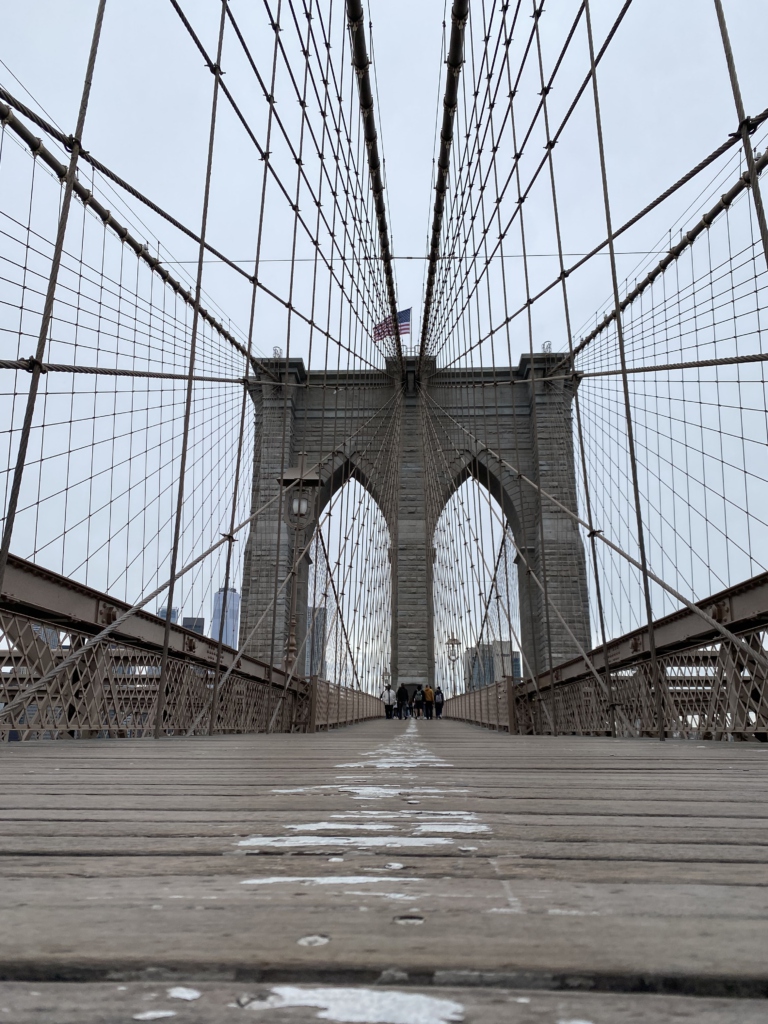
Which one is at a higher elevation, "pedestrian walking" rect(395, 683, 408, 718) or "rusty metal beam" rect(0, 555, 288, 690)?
"pedestrian walking" rect(395, 683, 408, 718)

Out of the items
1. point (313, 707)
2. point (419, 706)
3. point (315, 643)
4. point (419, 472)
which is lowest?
point (313, 707)

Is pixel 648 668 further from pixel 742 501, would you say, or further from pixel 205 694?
pixel 742 501

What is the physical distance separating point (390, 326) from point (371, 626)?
692 cm

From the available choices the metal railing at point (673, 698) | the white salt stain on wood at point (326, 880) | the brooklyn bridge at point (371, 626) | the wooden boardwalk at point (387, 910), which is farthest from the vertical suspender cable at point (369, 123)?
the white salt stain on wood at point (326, 880)

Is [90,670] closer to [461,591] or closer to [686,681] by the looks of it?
[686,681]

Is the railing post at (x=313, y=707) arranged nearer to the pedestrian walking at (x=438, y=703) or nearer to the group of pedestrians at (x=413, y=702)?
the group of pedestrians at (x=413, y=702)

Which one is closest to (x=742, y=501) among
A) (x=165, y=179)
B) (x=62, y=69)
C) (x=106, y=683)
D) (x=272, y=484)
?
(x=106, y=683)

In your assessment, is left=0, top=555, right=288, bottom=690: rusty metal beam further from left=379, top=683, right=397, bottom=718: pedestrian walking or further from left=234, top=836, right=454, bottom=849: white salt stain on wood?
left=379, top=683, right=397, bottom=718: pedestrian walking

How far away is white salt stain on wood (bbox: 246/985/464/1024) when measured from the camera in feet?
1.02

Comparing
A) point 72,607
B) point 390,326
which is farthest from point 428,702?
point 72,607

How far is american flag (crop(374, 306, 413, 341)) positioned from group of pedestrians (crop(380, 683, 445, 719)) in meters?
7.66

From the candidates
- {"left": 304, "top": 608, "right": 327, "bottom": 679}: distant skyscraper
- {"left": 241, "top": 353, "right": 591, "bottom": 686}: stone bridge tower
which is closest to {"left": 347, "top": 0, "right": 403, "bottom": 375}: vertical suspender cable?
{"left": 241, "top": 353, "right": 591, "bottom": 686}: stone bridge tower

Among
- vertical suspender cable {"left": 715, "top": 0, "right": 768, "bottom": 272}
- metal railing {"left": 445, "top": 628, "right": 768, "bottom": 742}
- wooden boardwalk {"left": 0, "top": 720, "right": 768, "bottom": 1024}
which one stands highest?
vertical suspender cable {"left": 715, "top": 0, "right": 768, "bottom": 272}

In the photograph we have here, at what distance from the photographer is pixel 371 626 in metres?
17.1
